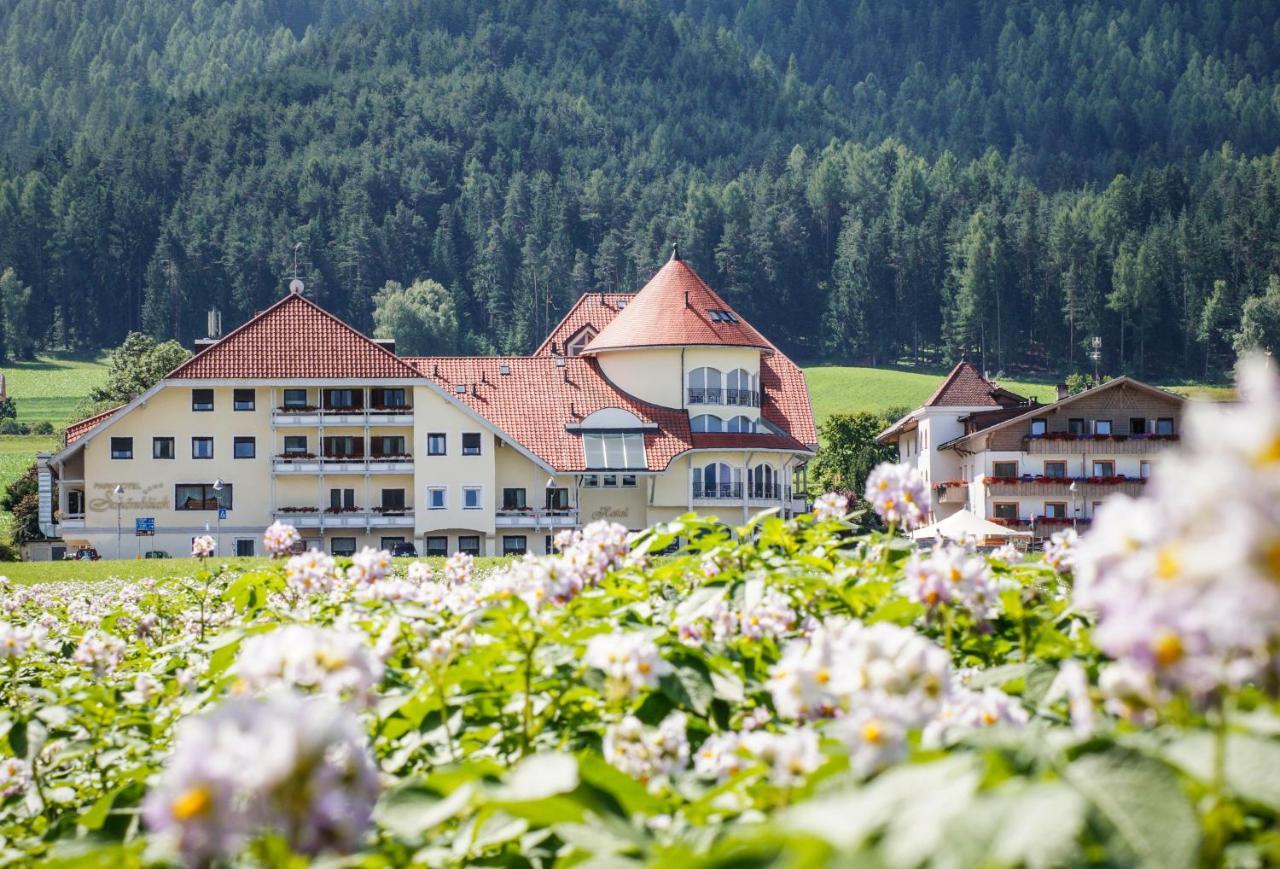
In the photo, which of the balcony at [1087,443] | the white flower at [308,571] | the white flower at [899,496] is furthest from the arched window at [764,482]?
the white flower at [899,496]

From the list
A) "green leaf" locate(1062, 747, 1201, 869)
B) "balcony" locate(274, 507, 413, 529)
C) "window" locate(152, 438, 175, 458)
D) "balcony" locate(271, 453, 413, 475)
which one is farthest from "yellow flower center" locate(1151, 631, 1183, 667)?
"window" locate(152, 438, 175, 458)

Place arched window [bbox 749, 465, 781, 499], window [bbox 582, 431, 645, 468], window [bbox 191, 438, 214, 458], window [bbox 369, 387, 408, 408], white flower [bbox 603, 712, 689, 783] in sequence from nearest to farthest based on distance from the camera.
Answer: white flower [bbox 603, 712, 689, 783] < window [bbox 191, 438, 214, 458] < window [bbox 582, 431, 645, 468] < window [bbox 369, 387, 408, 408] < arched window [bbox 749, 465, 781, 499]

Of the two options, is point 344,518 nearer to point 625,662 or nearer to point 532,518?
point 532,518

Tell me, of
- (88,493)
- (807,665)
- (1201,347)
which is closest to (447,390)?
(88,493)

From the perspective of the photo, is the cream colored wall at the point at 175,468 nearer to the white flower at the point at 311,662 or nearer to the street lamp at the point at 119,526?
the street lamp at the point at 119,526

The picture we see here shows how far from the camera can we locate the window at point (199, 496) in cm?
6216

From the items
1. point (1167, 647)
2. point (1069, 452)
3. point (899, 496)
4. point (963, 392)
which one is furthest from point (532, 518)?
point (1167, 647)

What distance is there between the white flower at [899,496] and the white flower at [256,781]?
9.96 ft

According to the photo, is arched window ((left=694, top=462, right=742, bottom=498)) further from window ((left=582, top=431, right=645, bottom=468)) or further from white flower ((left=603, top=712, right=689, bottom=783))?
white flower ((left=603, top=712, right=689, bottom=783))

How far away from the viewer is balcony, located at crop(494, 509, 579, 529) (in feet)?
206

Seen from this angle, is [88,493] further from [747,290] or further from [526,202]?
[526,202]

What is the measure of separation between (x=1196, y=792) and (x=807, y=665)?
40.1 inches

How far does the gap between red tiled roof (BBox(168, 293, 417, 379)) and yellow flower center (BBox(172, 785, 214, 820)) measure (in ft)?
199

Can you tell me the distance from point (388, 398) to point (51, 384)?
87.6m
